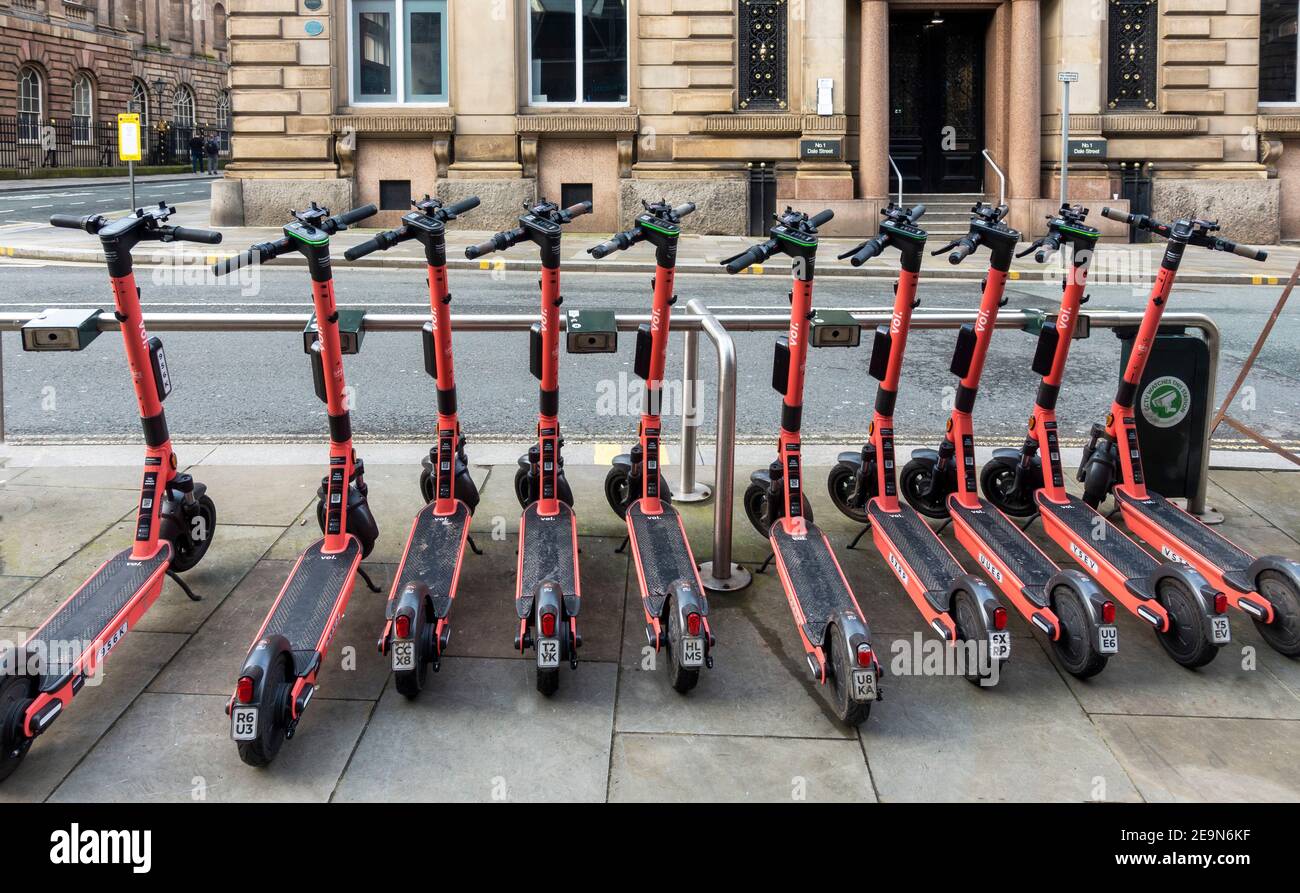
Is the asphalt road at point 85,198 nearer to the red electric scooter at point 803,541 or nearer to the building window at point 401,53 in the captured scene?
the building window at point 401,53

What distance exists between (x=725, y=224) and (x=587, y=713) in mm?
18763

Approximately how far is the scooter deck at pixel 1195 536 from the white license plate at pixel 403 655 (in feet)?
10.3

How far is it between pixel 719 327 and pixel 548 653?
1.70 metres

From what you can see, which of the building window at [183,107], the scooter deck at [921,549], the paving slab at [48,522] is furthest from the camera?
the building window at [183,107]

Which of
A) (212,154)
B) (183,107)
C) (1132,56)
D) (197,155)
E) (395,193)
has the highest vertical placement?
(183,107)

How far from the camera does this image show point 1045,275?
58.4ft

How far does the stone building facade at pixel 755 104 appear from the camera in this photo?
69.5 ft

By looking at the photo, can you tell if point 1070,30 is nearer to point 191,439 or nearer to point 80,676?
point 191,439

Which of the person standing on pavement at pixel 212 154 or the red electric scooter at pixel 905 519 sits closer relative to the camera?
the red electric scooter at pixel 905 519

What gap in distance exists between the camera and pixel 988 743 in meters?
3.77

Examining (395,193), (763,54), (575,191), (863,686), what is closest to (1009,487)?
(863,686)

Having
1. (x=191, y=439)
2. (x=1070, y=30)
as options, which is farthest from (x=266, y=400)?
(x=1070, y=30)

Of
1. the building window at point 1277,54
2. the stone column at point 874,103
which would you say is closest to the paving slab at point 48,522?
the stone column at point 874,103

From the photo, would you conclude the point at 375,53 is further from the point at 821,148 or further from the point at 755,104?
the point at 821,148
